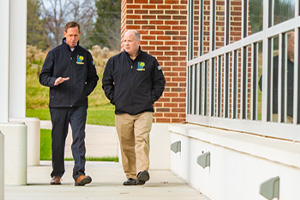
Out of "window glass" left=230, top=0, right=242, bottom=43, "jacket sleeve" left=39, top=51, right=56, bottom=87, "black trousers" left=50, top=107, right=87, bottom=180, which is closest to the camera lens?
"window glass" left=230, top=0, right=242, bottom=43

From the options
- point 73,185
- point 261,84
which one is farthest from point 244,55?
point 73,185

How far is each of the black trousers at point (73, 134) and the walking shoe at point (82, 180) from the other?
0.04 metres

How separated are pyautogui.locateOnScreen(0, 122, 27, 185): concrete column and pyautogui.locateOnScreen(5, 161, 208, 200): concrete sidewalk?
0.16 meters

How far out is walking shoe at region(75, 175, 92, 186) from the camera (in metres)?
7.81

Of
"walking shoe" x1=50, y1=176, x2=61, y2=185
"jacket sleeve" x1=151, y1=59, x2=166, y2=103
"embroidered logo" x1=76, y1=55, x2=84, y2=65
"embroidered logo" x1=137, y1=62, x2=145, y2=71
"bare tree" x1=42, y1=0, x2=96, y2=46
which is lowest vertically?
"walking shoe" x1=50, y1=176, x2=61, y2=185

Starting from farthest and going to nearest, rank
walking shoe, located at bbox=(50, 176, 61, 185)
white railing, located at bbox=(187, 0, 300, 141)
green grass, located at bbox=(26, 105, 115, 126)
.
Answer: green grass, located at bbox=(26, 105, 115, 126), walking shoe, located at bbox=(50, 176, 61, 185), white railing, located at bbox=(187, 0, 300, 141)

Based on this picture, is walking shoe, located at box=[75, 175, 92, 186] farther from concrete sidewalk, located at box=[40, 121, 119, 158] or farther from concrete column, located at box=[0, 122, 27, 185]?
concrete sidewalk, located at box=[40, 121, 119, 158]

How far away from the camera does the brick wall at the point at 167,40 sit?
10.0m

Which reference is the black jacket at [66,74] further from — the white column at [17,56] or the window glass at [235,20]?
the white column at [17,56]

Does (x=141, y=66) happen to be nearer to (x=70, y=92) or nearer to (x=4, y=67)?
(x=70, y=92)

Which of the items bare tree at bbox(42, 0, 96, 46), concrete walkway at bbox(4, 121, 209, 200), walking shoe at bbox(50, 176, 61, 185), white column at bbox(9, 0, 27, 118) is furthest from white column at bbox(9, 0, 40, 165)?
bare tree at bbox(42, 0, 96, 46)

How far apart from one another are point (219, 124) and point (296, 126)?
266 cm

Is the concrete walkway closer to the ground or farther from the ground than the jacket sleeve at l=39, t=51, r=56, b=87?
closer to the ground

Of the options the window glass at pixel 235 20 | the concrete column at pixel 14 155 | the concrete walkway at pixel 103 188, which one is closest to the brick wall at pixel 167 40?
the concrete walkway at pixel 103 188
